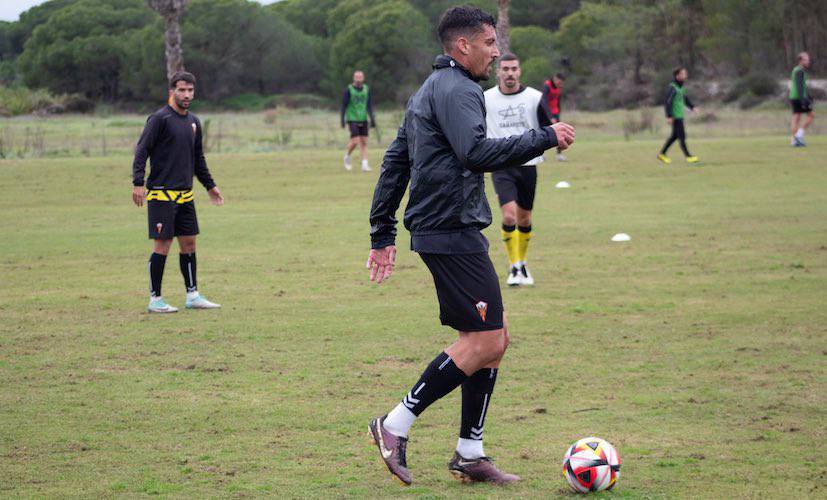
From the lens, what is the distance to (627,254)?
13.5 m

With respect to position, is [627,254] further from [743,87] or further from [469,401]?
[743,87]

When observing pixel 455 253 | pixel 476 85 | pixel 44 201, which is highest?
pixel 476 85

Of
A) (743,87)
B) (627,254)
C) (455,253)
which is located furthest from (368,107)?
(743,87)

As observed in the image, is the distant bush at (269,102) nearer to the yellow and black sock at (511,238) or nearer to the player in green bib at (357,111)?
the player in green bib at (357,111)

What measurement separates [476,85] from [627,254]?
28.5 feet

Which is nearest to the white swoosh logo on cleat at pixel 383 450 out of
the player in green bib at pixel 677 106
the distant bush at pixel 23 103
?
the player in green bib at pixel 677 106

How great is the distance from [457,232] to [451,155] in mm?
378

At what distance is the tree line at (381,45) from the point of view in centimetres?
7181

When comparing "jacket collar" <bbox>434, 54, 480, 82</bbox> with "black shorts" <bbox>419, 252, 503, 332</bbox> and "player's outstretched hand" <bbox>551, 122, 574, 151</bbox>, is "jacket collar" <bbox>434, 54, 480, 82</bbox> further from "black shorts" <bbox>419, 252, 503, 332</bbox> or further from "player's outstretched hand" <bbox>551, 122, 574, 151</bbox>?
"black shorts" <bbox>419, 252, 503, 332</bbox>

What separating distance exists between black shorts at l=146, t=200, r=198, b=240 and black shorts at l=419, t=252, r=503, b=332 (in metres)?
5.06

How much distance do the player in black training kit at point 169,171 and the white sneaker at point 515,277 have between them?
3.31 meters

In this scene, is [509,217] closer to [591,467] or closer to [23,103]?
[591,467]

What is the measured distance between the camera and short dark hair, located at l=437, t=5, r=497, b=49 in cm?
521

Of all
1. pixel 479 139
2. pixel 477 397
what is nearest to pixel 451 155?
pixel 479 139
